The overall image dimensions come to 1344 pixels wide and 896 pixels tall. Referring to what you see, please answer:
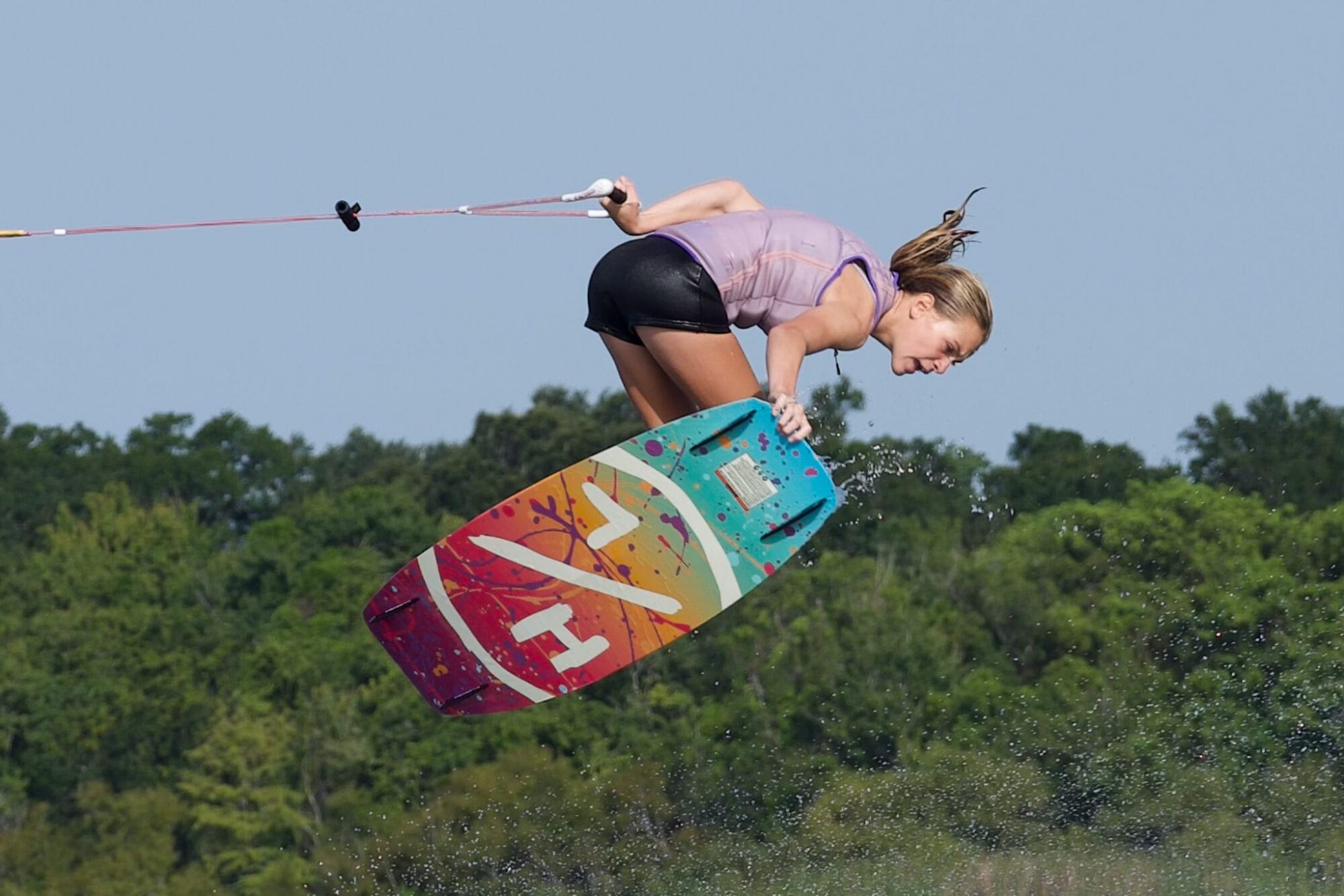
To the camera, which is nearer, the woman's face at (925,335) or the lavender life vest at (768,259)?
the lavender life vest at (768,259)

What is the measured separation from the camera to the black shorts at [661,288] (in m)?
6.46

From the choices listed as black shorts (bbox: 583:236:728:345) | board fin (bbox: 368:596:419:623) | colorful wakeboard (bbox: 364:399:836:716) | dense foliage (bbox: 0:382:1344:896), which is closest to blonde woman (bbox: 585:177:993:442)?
black shorts (bbox: 583:236:728:345)

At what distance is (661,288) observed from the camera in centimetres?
646

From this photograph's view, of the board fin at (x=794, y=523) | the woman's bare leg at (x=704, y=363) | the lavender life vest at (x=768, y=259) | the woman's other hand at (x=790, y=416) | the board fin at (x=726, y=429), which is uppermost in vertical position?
the lavender life vest at (x=768, y=259)

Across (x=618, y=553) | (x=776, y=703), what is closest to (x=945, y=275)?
(x=618, y=553)

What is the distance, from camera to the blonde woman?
6469 millimetres

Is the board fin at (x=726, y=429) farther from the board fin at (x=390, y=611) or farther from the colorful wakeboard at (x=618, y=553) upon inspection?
the board fin at (x=390, y=611)

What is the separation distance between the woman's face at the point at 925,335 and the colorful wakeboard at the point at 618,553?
47 cm

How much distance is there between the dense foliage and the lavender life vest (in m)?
18.8

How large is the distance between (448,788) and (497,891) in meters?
5.35

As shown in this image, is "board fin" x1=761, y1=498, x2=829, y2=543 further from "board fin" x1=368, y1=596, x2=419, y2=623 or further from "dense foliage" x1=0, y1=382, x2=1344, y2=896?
"dense foliage" x1=0, y1=382, x2=1344, y2=896

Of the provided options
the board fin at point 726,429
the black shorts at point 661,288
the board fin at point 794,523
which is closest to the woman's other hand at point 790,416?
the board fin at point 726,429

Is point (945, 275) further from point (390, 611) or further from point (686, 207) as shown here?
point (390, 611)

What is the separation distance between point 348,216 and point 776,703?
31.3 meters
